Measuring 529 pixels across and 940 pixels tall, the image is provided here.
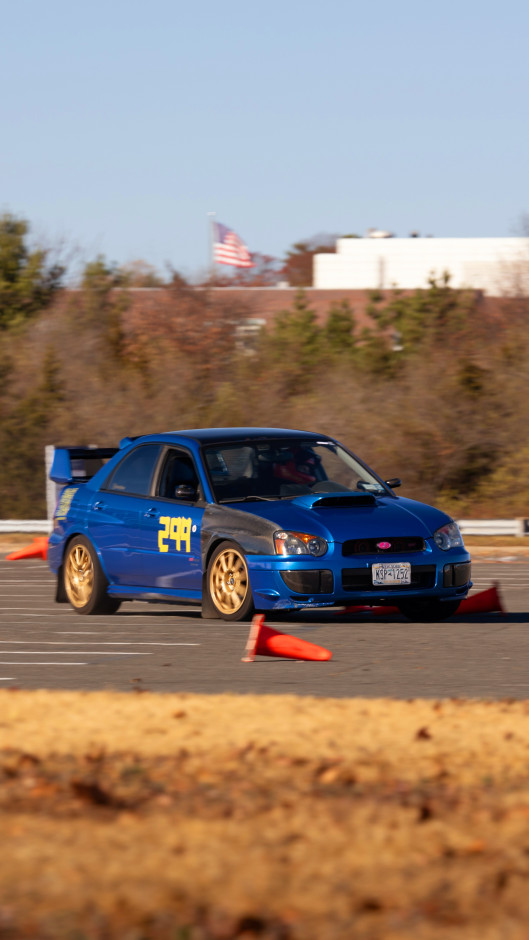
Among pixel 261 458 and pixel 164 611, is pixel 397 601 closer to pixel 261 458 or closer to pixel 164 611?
pixel 261 458

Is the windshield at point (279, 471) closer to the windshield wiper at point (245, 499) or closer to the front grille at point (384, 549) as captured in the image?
the windshield wiper at point (245, 499)

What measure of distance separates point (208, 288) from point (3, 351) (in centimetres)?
981

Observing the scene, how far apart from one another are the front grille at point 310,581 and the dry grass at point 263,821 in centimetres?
457

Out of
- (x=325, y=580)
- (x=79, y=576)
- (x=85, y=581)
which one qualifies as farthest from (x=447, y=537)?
(x=79, y=576)

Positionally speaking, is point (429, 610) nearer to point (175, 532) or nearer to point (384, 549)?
point (384, 549)

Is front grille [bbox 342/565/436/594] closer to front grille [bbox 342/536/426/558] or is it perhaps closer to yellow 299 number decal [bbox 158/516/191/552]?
front grille [bbox 342/536/426/558]

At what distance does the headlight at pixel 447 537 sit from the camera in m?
13.0

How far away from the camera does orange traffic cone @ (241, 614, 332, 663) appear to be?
10.9 meters

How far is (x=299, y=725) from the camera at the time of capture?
23.9 ft

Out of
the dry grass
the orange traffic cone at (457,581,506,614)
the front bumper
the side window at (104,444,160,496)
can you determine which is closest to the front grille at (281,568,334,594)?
the front bumper

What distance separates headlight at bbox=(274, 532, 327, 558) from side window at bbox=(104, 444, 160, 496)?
2.10 metres

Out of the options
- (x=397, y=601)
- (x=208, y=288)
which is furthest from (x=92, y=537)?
(x=208, y=288)

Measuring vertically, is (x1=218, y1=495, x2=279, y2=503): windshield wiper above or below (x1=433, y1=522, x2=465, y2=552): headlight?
above

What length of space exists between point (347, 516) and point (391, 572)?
0.61 metres
